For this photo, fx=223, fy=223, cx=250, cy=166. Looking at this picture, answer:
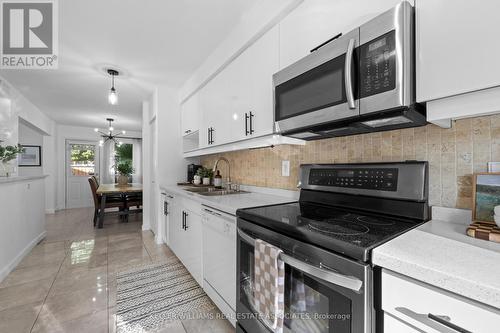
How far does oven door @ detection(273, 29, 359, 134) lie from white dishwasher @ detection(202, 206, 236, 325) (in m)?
0.75

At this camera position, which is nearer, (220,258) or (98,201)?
(220,258)

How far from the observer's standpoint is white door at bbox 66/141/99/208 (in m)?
6.57

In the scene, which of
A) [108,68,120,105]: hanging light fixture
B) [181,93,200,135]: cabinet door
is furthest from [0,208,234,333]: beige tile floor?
[108,68,120,105]: hanging light fixture

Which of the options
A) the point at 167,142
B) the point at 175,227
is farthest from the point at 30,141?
the point at 175,227

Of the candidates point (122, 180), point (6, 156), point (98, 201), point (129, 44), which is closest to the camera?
point (129, 44)

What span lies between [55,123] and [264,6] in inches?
275

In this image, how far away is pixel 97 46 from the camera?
232 cm

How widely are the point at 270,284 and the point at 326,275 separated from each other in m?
0.32

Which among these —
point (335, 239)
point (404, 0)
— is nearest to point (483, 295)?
point (335, 239)

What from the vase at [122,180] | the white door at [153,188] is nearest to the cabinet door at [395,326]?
the white door at [153,188]

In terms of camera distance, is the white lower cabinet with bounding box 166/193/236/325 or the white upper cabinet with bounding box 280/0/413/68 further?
the white lower cabinet with bounding box 166/193/236/325

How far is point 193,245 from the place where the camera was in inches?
84.4

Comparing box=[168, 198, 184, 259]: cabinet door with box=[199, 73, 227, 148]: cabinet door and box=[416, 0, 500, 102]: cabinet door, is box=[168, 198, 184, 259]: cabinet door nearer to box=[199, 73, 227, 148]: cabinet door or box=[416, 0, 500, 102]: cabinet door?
box=[199, 73, 227, 148]: cabinet door

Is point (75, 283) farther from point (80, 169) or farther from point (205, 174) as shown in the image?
point (80, 169)
